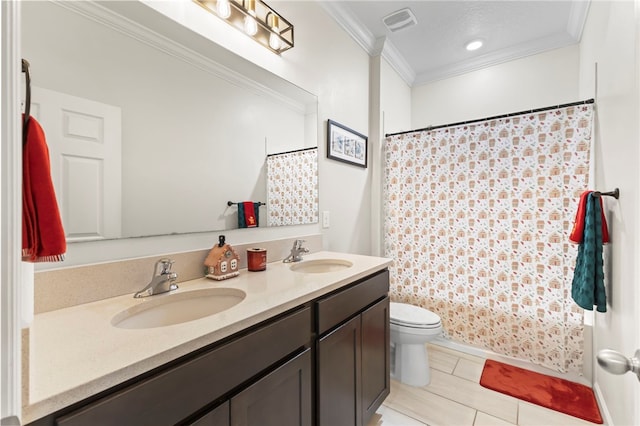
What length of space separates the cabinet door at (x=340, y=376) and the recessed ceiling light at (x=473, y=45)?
263cm

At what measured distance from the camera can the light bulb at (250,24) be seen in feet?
4.53

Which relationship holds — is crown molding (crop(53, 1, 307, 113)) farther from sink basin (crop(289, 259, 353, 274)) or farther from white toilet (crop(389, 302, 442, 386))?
white toilet (crop(389, 302, 442, 386))

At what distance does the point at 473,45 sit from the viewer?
257 centimetres

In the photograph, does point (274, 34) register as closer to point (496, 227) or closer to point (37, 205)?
point (37, 205)

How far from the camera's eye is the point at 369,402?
4.79 ft

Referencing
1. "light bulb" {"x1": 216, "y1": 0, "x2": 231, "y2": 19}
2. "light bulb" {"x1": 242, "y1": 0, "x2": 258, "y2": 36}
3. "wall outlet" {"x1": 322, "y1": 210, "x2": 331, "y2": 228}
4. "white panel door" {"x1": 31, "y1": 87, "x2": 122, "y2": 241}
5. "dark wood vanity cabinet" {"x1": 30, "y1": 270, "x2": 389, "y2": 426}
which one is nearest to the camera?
"dark wood vanity cabinet" {"x1": 30, "y1": 270, "x2": 389, "y2": 426}

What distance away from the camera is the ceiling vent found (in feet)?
6.94

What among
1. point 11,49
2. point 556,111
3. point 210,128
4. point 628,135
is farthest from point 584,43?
point 11,49

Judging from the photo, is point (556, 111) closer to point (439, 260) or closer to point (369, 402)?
point (439, 260)

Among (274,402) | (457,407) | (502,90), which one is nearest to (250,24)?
(274,402)

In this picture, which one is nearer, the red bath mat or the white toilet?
the red bath mat

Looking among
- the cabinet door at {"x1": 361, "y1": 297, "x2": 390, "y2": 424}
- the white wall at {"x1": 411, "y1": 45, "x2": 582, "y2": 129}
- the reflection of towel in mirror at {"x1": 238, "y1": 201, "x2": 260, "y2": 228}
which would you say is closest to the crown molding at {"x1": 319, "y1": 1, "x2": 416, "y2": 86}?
the white wall at {"x1": 411, "y1": 45, "x2": 582, "y2": 129}

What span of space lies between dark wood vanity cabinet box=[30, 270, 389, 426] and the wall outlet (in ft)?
1.86

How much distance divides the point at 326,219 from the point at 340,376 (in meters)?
1.03
